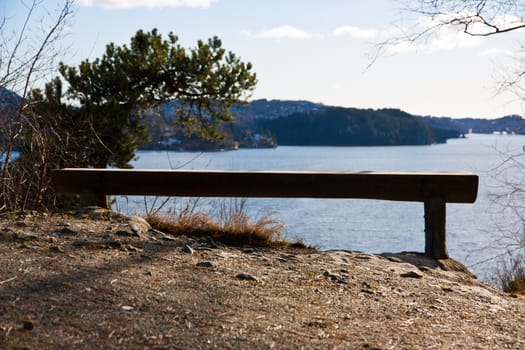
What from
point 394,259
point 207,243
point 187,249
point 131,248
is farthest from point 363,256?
point 131,248

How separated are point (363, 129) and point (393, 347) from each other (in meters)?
83.5

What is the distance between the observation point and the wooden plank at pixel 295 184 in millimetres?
5809

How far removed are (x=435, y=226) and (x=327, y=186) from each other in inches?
43.7

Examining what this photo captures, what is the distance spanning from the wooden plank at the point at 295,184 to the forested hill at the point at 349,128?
246 feet

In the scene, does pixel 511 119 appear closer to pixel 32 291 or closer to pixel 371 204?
pixel 32 291

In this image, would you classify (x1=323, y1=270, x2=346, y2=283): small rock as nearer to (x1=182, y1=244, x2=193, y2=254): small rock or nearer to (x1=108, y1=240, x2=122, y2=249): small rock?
(x1=182, y1=244, x2=193, y2=254): small rock

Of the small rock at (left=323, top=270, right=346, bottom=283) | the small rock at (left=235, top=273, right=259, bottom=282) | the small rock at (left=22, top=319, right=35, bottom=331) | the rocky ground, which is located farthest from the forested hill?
the small rock at (left=22, top=319, right=35, bottom=331)

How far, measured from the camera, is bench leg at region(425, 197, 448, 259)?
5.83m

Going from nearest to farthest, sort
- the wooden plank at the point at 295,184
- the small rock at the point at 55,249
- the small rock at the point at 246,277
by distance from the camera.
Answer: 1. the small rock at the point at 246,277
2. the small rock at the point at 55,249
3. the wooden plank at the point at 295,184

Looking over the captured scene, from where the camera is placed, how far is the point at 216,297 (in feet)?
12.1

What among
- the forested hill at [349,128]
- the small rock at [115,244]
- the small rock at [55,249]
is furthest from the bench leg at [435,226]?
the forested hill at [349,128]

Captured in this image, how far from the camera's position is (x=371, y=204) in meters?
44.1

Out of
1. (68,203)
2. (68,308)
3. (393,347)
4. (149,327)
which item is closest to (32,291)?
(68,308)

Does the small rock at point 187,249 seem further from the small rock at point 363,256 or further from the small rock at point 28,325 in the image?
the small rock at point 28,325
